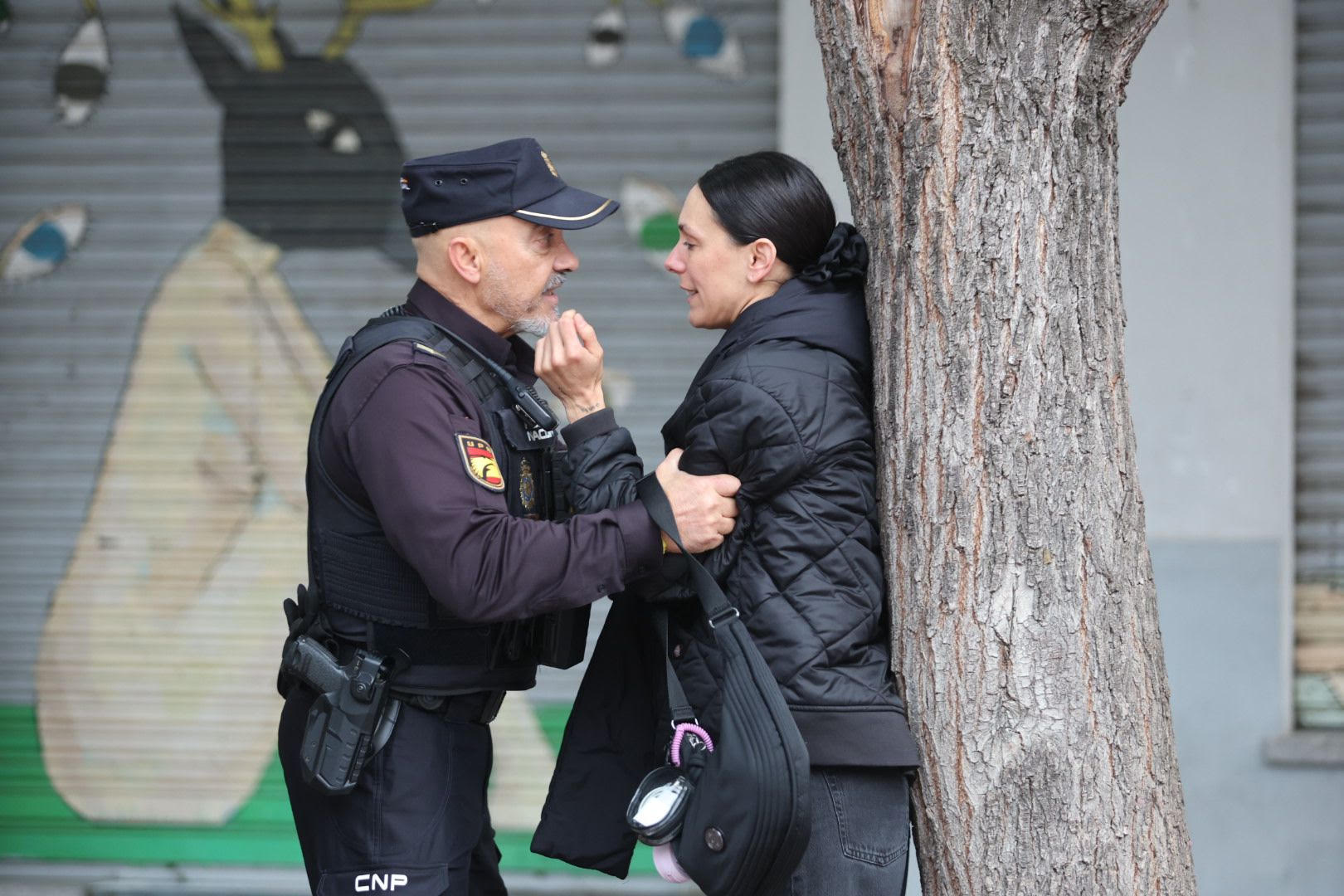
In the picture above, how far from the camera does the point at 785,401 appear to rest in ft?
7.12

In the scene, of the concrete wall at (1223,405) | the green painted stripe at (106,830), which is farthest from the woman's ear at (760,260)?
the green painted stripe at (106,830)

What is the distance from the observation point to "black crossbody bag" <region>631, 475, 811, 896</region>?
2037mm

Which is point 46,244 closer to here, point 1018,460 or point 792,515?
point 792,515

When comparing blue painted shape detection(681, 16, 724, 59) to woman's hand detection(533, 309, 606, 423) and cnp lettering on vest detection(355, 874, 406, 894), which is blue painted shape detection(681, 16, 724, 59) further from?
cnp lettering on vest detection(355, 874, 406, 894)

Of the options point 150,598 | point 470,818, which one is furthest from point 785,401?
point 150,598

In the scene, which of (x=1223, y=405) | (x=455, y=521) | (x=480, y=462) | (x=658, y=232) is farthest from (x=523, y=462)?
(x=1223, y=405)

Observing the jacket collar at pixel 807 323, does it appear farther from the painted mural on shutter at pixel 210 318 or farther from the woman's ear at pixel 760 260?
the painted mural on shutter at pixel 210 318

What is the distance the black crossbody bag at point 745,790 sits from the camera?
80.2 inches

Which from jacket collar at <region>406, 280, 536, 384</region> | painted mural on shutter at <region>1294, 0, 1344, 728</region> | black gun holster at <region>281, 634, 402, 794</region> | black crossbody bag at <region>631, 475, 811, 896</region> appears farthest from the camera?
painted mural on shutter at <region>1294, 0, 1344, 728</region>

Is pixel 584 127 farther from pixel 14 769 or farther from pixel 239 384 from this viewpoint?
pixel 14 769

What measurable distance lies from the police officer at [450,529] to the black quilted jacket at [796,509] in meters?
0.08

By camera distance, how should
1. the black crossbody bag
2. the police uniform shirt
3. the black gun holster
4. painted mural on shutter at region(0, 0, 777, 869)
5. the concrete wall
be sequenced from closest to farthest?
1. the black crossbody bag
2. the police uniform shirt
3. the black gun holster
4. the concrete wall
5. painted mural on shutter at region(0, 0, 777, 869)

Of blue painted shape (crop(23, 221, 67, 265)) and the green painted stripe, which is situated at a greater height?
blue painted shape (crop(23, 221, 67, 265))

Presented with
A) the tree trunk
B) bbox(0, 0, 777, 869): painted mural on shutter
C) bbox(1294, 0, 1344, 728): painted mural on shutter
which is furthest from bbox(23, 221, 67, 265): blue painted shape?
bbox(1294, 0, 1344, 728): painted mural on shutter
